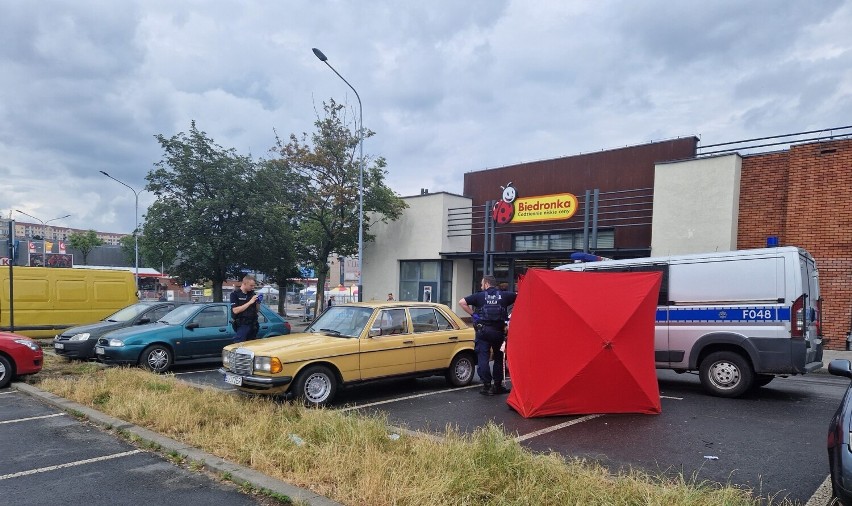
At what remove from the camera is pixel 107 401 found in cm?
686

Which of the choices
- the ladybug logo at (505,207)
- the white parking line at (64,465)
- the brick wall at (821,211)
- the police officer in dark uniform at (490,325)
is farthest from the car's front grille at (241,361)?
the brick wall at (821,211)

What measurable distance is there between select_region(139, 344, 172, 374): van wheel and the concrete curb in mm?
2766

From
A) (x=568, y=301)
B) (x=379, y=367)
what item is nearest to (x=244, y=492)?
(x=379, y=367)

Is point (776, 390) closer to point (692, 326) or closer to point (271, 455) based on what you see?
point (692, 326)

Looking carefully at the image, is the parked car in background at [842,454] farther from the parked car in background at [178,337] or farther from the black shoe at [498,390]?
the parked car in background at [178,337]

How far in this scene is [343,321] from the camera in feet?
26.1

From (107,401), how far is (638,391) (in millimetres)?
6727

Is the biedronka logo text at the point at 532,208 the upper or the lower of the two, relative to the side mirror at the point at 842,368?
upper

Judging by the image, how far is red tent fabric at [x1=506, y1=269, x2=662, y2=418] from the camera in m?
6.33

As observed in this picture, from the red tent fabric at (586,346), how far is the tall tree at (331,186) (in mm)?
15407

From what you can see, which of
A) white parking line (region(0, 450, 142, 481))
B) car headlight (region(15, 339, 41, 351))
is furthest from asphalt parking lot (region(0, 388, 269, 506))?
car headlight (region(15, 339, 41, 351))

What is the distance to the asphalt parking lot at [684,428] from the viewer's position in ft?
15.2

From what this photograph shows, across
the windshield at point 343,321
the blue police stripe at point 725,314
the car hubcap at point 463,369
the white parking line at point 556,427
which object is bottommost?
the white parking line at point 556,427

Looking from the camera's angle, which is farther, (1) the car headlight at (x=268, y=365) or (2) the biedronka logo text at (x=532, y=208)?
(2) the biedronka logo text at (x=532, y=208)
